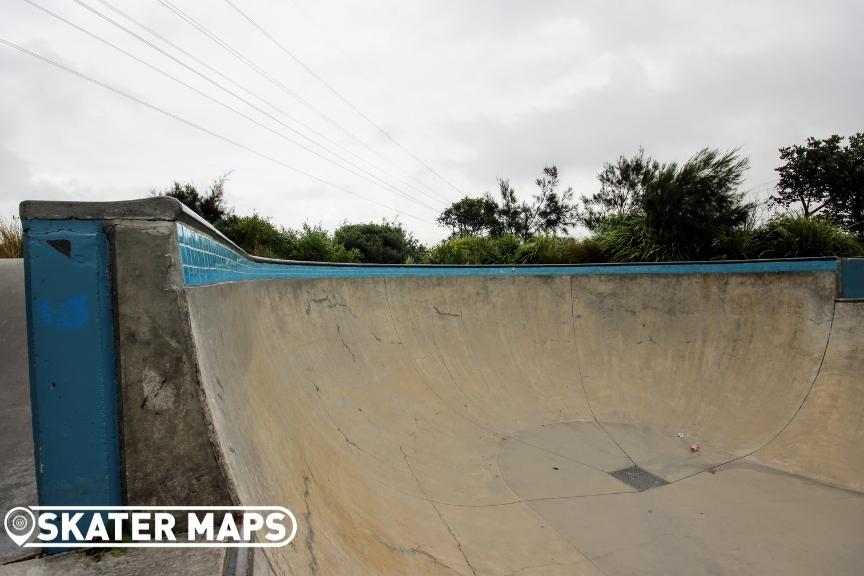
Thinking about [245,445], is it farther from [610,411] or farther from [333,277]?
[610,411]

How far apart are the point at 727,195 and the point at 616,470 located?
10.5 m

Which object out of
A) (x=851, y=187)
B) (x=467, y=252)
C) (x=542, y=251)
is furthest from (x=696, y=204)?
(x=851, y=187)

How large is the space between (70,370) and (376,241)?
2266 cm

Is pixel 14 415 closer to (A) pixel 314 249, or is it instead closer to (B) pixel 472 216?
(A) pixel 314 249

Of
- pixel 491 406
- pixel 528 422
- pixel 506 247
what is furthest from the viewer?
pixel 506 247

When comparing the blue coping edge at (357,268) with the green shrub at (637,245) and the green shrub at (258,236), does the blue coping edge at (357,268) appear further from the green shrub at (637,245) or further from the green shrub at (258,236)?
the green shrub at (258,236)

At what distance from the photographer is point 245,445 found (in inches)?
78.4

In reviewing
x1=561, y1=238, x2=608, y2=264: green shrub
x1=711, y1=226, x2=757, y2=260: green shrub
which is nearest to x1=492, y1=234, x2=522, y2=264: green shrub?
x1=561, y1=238, x2=608, y2=264: green shrub

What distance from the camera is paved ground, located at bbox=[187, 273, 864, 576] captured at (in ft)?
9.25

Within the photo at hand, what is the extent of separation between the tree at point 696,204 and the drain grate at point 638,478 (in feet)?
26.7

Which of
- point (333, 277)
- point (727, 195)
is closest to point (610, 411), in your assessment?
point (333, 277)

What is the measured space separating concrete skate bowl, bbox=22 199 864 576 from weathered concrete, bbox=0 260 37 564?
0.43 metres

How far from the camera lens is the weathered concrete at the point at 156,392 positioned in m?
Result: 1.53

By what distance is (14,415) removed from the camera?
8.24ft
